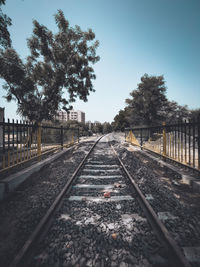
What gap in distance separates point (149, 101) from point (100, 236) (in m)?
31.6

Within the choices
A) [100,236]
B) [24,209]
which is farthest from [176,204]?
[24,209]

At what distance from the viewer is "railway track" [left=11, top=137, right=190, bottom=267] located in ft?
4.50

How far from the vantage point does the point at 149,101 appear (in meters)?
28.9

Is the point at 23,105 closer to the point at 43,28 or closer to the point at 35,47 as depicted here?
the point at 35,47

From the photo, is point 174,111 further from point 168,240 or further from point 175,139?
point 168,240

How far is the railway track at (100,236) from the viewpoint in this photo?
4.50ft

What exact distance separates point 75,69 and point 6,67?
6.68 m

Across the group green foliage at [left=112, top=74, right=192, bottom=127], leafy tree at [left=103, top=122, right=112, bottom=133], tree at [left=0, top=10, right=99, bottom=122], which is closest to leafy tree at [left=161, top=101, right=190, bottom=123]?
green foliage at [left=112, top=74, right=192, bottom=127]

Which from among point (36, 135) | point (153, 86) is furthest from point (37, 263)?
point (153, 86)

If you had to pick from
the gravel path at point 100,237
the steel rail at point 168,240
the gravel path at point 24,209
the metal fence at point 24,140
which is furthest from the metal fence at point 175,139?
the metal fence at point 24,140

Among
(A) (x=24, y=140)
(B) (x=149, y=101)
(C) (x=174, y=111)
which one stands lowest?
(A) (x=24, y=140)

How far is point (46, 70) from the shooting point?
1227 centimetres

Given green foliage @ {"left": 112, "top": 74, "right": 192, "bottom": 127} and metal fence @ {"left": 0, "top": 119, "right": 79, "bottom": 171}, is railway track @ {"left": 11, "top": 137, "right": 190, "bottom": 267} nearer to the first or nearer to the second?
metal fence @ {"left": 0, "top": 119, "right": 79, "bottom": 171}

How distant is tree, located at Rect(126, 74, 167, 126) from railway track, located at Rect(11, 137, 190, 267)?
30.2 metres
